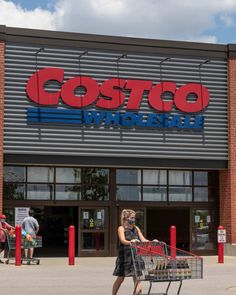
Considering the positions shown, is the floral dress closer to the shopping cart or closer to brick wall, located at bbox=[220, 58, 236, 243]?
the shopping cart

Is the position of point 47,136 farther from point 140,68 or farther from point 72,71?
point 140,68

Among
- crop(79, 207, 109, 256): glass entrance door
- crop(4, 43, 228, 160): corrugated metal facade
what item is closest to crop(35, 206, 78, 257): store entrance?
crop(79, 207, 109, 256): glass entrance door

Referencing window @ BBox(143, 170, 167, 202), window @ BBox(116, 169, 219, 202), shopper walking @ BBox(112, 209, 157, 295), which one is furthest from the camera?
window @ BBox(143, 170, 167, 202)

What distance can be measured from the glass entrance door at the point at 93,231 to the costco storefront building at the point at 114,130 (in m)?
0.03

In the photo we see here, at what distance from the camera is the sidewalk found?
12703 mm

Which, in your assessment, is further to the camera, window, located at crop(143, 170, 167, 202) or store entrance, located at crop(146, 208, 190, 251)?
store entrance, located at crop(146, 208, 190, 251)

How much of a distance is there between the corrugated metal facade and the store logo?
Result: 21 cm

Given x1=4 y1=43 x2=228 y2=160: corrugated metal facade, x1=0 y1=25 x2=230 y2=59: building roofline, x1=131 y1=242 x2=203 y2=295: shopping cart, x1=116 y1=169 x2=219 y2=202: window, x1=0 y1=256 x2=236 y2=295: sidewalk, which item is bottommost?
x1=0 y1=256 x2=236 y2=295: sidewalk

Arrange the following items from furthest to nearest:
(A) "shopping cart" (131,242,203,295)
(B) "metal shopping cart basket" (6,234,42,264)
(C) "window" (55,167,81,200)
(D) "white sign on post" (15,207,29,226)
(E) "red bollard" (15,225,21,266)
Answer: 1. (C) "window" (55,167,81,200)
2. (D) "white sign on post" (15,207,29,226)
3. (B) "metal shopping cart basket" (6,234,42,264)
4. (E) "red bollard" (15,225,21,266)
5. (A) "shopping cart" (131,242,203,295)

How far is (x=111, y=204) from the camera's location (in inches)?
889

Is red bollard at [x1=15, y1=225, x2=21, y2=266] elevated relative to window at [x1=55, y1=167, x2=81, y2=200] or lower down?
lower down

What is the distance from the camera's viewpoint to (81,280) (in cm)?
1457

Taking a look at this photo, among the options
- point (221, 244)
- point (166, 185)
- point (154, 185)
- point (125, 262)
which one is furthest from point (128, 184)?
point (125, 262)

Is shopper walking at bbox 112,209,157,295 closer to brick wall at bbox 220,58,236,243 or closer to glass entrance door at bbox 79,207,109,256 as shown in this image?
glass entrance door at bbox 79,207,109,256
